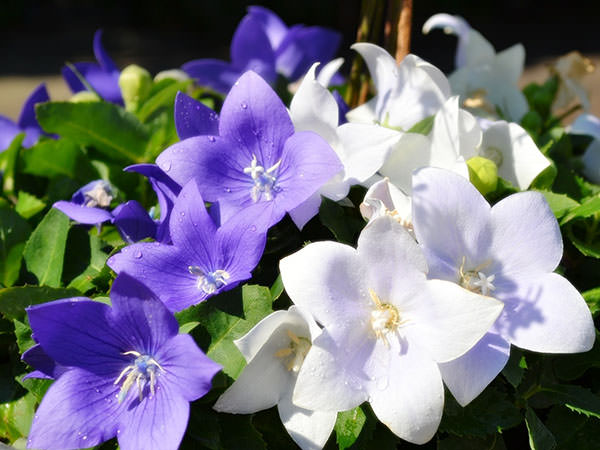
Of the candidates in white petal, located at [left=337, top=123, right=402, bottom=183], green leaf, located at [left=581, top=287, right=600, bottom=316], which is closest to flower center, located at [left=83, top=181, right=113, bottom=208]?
white petal, located at [left=337, top=123, right=402, bottom=183]

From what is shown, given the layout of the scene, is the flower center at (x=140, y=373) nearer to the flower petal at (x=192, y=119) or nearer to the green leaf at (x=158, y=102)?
the flower petal at (x=192, y=119)

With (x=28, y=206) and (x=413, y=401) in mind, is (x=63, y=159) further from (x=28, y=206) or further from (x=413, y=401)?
(x=413, y=401)

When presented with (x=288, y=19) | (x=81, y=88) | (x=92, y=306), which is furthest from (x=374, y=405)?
(x=288, y=19)

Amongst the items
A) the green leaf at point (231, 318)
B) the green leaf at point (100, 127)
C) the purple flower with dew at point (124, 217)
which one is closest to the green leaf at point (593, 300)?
the green leaf at point (231, 318)

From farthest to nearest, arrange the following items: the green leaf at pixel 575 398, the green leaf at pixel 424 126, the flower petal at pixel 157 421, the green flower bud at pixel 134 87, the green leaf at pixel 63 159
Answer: the green flower bud at pixel 134 87 < the green leaf at pixel 63 159 < the green leaf at pixel 424 126 < the green leaf at pixel 575 398 < the flower petal at pixel 157 421

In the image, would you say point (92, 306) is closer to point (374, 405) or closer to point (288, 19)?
point (374, 405)

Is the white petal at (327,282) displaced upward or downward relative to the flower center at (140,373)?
upward
